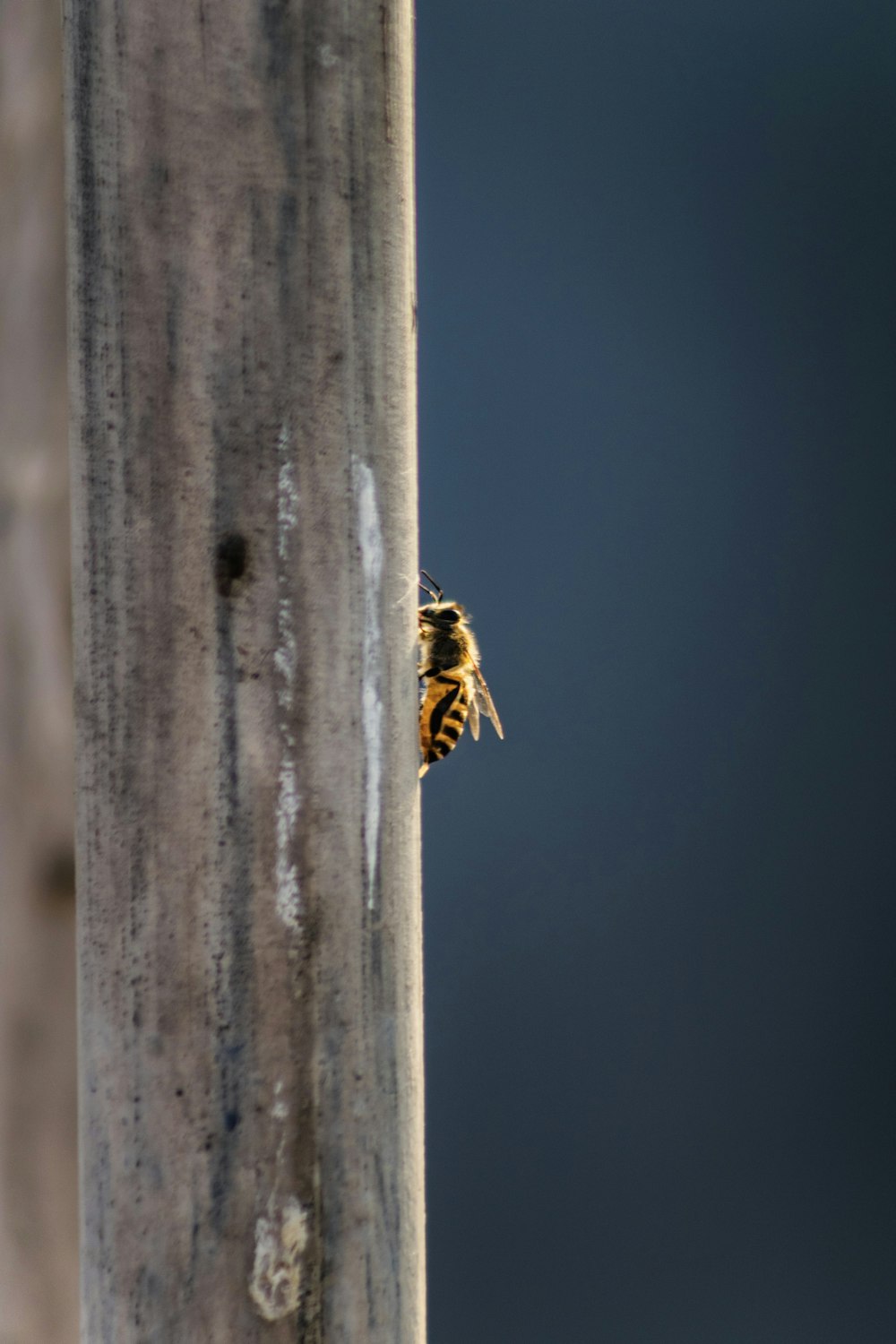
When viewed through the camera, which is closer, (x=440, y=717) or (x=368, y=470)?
(x=368, y=470)

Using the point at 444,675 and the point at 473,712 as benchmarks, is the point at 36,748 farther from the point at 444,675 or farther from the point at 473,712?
the point at 473,712

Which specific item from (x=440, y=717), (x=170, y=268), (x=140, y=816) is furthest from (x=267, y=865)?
(x=440, y=717)

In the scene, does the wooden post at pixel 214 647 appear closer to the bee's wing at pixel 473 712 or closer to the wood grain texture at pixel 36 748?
the wood grain texture at pixel 36 748

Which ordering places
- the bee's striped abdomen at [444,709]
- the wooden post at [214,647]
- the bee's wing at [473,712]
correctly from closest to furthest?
the wooden post at [214,647], the bee's striped abdomen at [444,709], the bee's wing at [473,712]

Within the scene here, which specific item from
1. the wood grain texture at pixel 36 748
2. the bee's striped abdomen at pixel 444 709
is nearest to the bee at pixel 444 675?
the bee's striped abdomen at pixel 444 709

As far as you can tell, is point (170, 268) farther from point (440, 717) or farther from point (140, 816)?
point (440, 717)

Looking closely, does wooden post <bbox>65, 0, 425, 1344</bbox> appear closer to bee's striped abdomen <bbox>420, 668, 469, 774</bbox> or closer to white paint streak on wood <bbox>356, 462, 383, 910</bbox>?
white paint streak on wood <bbox>356, 462, 383, 910</bbox>

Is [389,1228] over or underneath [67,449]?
underneath

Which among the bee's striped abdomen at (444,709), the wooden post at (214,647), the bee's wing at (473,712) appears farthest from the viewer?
the bee's wing at (473,712)
